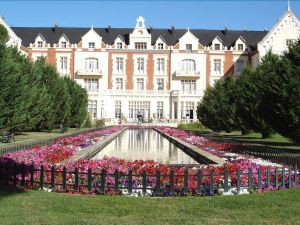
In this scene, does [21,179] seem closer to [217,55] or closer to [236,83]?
[236,83]

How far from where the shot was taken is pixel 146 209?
9.20 m

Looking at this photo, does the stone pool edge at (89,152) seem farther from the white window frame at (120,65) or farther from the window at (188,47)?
the window at (188,47)

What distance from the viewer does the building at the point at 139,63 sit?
7212 cm

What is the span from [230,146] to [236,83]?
15735 millimetres

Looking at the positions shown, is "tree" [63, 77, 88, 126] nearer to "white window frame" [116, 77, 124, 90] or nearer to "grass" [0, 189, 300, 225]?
"white window frame" [116, 77, 124, 90]

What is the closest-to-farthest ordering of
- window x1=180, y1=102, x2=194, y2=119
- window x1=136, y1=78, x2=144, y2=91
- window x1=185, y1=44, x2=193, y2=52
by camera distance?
window x1=180, y1=102, x2=194, y2=119 < window x1=185, y1=44, x2=193, y2=52 < window x1=136, y1=78, x2=144, y2=91

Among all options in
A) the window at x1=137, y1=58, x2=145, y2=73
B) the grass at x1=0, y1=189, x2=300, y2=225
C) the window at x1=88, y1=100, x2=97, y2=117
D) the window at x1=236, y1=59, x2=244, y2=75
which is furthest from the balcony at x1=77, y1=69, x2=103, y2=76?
the grass at x1=0, y1=189, x2=300, y2=225

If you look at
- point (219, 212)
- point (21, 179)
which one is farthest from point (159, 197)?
point (21, 179)

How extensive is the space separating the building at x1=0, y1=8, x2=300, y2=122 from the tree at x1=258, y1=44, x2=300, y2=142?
4798 cm

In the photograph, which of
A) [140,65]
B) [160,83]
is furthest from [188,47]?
[140,65]

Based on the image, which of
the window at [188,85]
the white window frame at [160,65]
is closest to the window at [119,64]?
the white window frame at [160,65]

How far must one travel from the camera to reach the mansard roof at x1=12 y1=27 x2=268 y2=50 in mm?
74250

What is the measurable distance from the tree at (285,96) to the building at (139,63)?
48.0 metres

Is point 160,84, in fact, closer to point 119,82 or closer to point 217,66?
point 119,82
